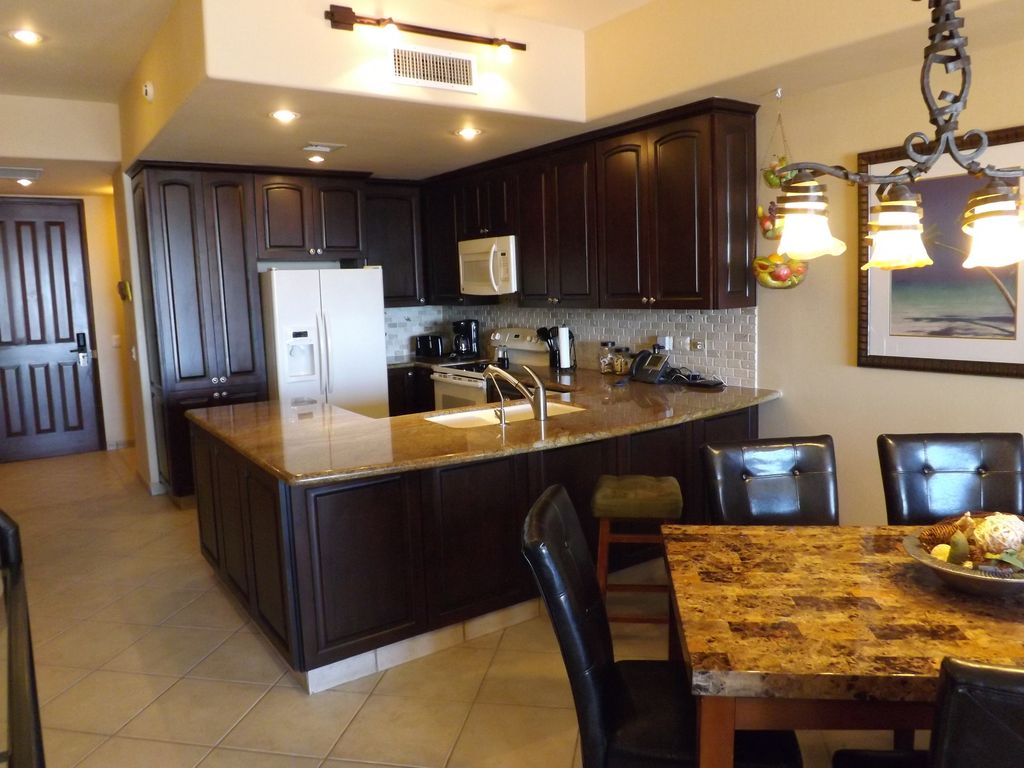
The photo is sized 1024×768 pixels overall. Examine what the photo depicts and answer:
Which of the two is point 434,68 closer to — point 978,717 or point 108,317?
point 978,717

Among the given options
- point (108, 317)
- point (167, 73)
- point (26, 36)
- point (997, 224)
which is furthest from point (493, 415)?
point (108, 317)

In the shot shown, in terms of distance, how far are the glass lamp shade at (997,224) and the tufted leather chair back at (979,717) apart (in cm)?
90

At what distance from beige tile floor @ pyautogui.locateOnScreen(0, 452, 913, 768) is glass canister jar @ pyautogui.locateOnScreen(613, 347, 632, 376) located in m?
1.83

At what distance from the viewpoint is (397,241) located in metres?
5.90

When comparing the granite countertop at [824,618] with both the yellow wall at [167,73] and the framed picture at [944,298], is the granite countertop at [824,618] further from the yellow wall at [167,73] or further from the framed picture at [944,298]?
the yellow wall at [167,73]

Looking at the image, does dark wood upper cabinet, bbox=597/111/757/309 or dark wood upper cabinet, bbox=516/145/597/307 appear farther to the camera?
dark wood upper cabinet, bbox=516/145/597/307

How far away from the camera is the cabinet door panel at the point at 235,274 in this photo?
497 cm

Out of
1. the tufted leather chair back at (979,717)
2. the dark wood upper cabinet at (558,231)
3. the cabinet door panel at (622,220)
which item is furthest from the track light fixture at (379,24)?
the tufted leather chair back at (979,717)

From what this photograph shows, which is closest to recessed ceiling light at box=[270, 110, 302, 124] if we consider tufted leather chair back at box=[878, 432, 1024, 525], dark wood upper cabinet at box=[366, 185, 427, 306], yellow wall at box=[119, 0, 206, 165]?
yellow wall at box=[119, 0, 206, 165]

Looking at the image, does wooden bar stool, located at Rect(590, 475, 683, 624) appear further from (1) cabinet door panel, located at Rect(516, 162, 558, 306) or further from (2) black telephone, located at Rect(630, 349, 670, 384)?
(1) cabinet door panel, located at Rect(516, 162, 558, 306)

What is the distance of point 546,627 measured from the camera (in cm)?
324

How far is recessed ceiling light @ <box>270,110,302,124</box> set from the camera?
3.51 meters

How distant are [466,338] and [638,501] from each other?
11.3ft

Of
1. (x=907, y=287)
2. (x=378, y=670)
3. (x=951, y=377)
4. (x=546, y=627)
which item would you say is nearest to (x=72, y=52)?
(x=378, y=670)
